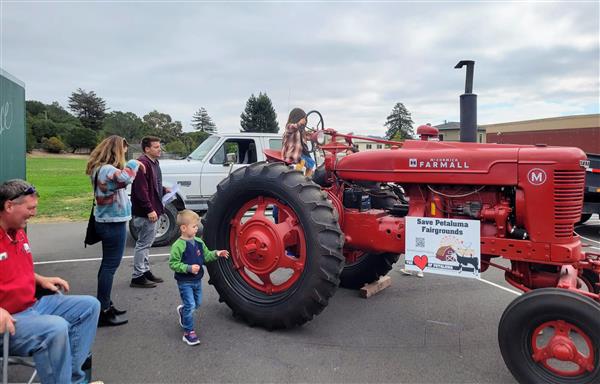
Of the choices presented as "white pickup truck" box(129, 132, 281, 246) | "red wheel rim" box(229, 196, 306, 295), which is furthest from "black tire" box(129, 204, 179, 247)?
"red wheel rim" box(229, 196, 306, 295)

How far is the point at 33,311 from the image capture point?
2.63 meters

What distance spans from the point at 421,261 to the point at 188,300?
6.32 ft

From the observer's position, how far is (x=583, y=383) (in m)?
2.68

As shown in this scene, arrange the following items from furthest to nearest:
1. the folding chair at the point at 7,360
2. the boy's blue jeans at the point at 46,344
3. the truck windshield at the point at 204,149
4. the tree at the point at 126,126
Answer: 1. the tree at the point at 126,126
2. the truck windshield at the point at 204,149
3. the boy's blue jeans at the point at 46,344
4. the folding chair at the point at 7,360

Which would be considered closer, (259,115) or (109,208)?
(109,208)

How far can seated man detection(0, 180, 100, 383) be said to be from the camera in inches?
94.8

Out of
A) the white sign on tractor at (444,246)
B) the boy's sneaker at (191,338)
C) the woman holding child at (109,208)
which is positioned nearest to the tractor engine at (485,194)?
the white sign on tractor at (444,246)

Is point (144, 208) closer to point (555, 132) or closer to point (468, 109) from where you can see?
point (468, 109)

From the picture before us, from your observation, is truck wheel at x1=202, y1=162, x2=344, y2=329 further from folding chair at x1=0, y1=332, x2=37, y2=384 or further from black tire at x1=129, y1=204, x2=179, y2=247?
black tire at x1=129, y1=204, x2=179, y2=247

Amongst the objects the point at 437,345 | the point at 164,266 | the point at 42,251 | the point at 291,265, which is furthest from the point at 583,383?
the point at 42,251

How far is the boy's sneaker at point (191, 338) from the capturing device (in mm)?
3619

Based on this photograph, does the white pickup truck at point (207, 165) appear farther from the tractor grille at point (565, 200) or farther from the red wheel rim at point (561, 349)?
the red wheel rim at point (561, 349)

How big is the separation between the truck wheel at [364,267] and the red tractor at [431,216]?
63cm

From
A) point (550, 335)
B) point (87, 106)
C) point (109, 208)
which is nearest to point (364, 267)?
point (550, 335)
